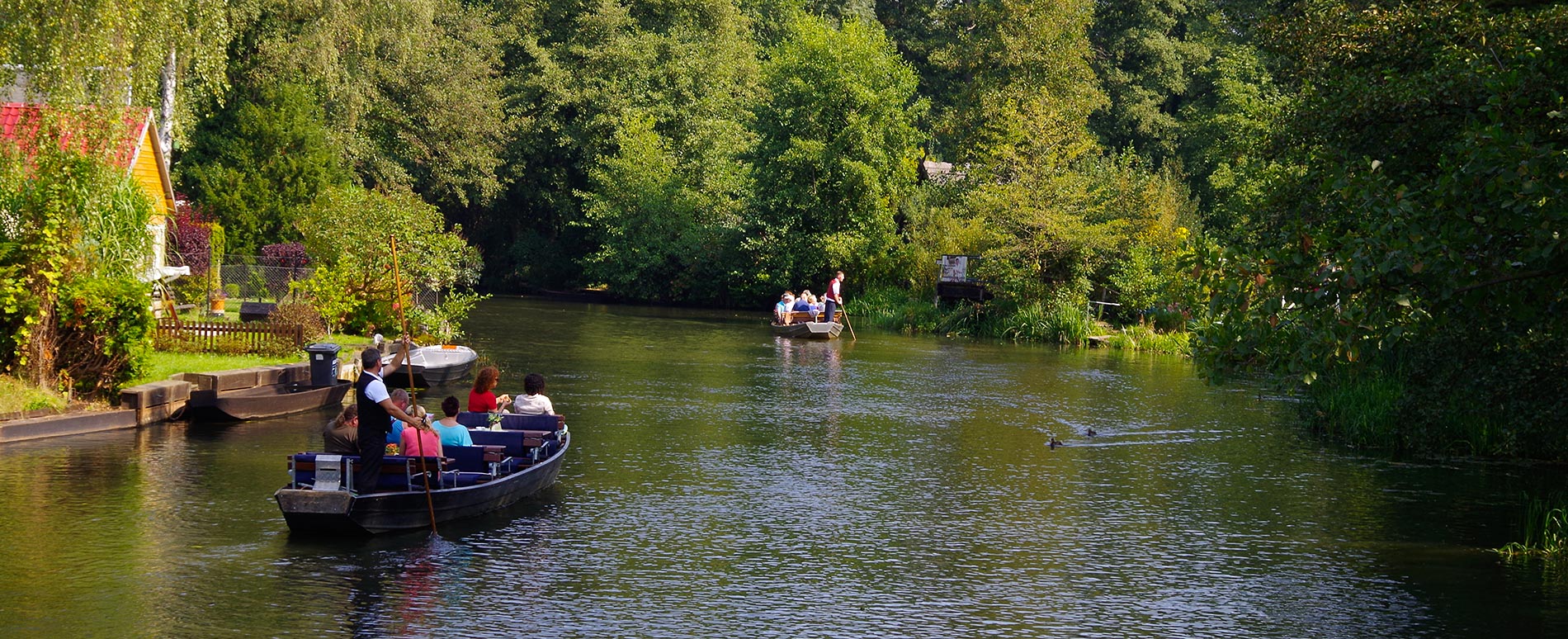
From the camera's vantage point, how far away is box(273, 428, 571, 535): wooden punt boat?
13680mm

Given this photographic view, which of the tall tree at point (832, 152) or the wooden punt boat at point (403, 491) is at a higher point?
the tall tree at point (832, 152)

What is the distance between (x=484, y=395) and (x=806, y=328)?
1011 inches

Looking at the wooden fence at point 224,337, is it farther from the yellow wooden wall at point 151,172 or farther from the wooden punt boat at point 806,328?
the wooden punt boat at point 806,328

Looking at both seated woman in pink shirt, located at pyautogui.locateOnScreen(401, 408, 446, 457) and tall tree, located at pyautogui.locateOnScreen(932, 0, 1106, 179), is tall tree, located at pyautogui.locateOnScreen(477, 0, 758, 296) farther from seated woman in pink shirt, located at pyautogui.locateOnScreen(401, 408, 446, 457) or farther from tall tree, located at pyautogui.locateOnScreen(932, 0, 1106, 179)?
seated woman in pink shirt, located at pyautogui.locateOnScreen(401, 408, 446, 457)

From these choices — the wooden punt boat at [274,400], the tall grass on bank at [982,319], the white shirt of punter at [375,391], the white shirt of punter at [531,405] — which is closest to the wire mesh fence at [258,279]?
the wooden punt boat at [274,400]

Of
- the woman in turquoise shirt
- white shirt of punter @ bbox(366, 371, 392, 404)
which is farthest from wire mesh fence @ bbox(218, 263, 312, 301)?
white shirt of punter @ bbox(366, 371, 392, 404)

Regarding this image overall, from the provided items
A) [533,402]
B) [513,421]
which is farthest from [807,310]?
[513,421]

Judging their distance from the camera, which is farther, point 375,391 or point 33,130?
point 33,130

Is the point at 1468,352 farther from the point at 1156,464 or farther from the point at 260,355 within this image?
the point at 260,355

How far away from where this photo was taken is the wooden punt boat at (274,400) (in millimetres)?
21531

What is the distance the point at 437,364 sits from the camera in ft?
87.1

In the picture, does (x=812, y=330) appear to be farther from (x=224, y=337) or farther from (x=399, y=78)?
(x=399, y=78)

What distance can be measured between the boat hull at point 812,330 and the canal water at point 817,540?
17.7 meters

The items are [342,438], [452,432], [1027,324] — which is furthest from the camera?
[1027,324]
